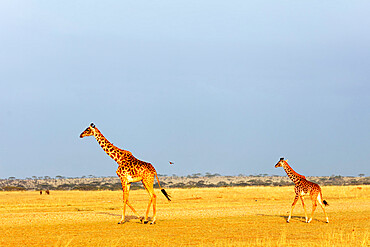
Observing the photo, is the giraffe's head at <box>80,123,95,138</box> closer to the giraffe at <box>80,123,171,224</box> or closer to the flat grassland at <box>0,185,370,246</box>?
the giraffe at <box>80,123,171,224</box>

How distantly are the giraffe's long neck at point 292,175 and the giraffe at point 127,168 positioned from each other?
5746 mm

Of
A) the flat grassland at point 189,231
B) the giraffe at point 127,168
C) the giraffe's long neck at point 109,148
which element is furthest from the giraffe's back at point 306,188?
the giraffe's long neck at point 109,148

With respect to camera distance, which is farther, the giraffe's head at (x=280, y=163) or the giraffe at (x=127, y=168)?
the giraffe's head at (x=280, y=163)

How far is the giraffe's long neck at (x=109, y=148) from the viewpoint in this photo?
73.4 feet

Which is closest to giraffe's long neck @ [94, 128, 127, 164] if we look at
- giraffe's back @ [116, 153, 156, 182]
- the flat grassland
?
giraffe's back @ [116, 153, 156, 182]

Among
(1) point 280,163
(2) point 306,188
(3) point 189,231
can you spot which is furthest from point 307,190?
(3) point 189,231

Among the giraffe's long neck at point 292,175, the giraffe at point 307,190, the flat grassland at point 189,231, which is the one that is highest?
→ the giraffe's long neck at point 292,175

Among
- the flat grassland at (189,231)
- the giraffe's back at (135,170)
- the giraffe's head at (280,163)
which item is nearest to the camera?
the flat grassland at (189,231)

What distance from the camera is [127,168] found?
2173 cm

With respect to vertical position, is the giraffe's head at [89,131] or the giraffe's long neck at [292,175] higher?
the giraffe's head at [89,131]

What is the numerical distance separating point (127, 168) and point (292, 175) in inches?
274

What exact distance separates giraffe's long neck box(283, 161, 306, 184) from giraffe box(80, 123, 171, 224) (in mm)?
5746

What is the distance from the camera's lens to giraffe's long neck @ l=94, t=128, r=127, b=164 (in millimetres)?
22375

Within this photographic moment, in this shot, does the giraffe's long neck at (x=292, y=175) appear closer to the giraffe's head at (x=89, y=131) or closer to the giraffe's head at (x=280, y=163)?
the giraffe's head at (x=280, y=163)
